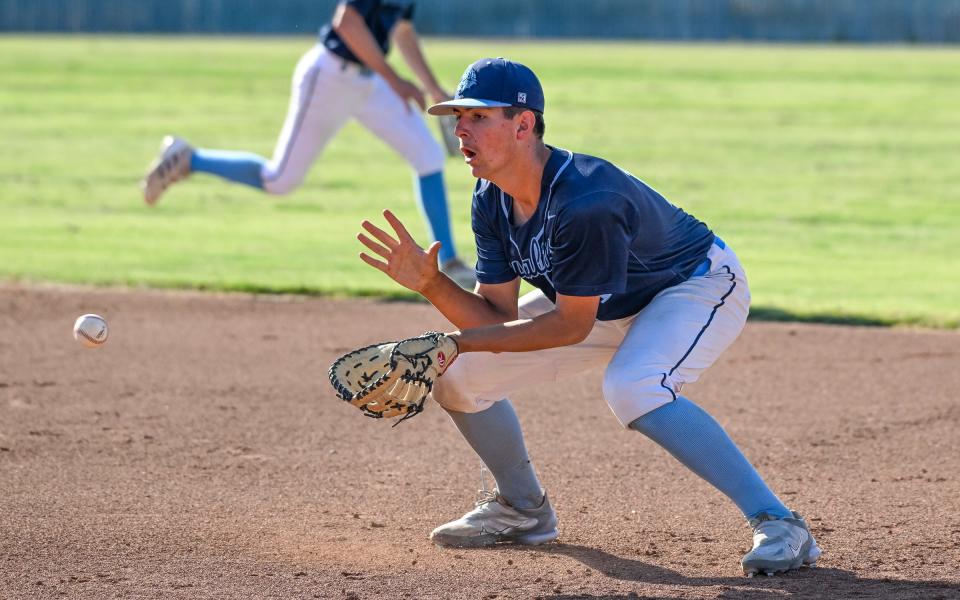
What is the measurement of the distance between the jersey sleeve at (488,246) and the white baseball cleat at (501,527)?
74 cm

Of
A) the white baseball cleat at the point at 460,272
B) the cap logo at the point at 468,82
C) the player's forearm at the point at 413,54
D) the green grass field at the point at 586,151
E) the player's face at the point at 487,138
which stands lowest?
the green grass field at the point at 586,151

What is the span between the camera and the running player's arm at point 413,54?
832cm

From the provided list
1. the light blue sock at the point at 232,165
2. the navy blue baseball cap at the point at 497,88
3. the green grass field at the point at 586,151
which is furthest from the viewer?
the green grass field at the point at 586,151

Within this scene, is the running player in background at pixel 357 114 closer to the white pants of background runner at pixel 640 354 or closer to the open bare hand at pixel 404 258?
the white pants of background runner at pixel 640 354

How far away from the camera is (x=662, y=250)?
4.23 meters

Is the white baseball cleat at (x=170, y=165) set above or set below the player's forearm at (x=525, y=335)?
below

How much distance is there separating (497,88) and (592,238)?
504 mm

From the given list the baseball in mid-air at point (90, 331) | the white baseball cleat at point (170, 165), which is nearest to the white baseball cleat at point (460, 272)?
the white baseball cleat at point (170, 165)

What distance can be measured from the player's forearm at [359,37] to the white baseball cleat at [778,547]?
4641 mm

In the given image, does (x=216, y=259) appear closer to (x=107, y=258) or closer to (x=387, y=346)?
(x=107, y=258)

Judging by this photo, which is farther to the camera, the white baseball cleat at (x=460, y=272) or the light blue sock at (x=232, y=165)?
the light blue sock at (x=232, y=165)

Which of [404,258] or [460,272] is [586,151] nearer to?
[460,272]

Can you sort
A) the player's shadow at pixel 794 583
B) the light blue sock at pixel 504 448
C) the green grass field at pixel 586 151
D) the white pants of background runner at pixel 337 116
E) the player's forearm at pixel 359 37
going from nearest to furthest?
the player's shadow at pixel 794 583, the light blue sock at pixel 504 448, the player's forearm at pixel 359 37, the white pants of background runner at pixel 337 116, the green grass field at pixel 586 151

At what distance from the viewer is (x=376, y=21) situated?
8.12 m
